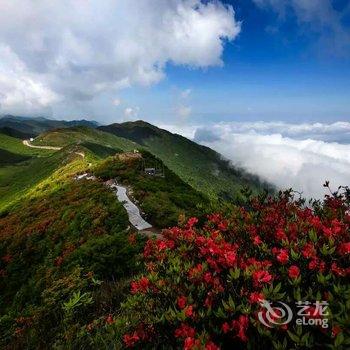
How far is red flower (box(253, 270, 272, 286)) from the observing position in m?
5.59

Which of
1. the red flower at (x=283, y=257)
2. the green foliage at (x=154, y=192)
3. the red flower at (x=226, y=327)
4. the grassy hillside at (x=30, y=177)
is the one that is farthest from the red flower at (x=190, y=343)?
the grassy hillside at (x=30, y=177)

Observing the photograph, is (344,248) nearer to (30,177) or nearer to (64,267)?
(64,267)

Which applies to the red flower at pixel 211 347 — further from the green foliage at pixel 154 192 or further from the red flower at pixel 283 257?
the green foliage at pixel 154 192

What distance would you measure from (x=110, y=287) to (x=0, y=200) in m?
90.9

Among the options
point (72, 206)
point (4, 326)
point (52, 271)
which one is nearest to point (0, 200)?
point (72, 206)

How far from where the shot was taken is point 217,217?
28.4 ft

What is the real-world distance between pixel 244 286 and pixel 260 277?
13.4 inches

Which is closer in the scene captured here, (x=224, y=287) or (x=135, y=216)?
(x=224, y=287)

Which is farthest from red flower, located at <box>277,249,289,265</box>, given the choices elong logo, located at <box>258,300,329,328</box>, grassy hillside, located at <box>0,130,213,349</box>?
grassy hillside, located at <box>0,130,213,349</box>

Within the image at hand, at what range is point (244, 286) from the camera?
19.2 ft

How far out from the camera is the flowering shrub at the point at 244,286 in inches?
199

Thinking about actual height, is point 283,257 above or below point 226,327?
above

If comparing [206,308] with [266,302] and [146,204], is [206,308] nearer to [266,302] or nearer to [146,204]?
[266,302]

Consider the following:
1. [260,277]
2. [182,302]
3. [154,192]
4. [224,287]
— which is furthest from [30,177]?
[260,277]
